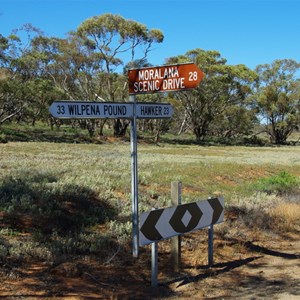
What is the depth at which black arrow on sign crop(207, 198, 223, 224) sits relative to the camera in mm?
6262

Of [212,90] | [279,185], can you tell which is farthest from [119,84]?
[279,185]

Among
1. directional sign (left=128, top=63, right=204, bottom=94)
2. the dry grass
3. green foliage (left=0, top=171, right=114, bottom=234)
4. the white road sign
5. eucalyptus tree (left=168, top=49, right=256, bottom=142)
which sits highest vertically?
eucalyptus tree (left=168, top=49, right=256, bottom=142)

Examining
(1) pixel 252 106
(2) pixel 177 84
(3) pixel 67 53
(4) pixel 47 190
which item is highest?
(3) pixel 67 53

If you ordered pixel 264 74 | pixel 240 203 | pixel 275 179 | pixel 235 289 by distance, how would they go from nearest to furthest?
pixel 235 289 < pixel 240 203 < pixel 275 179 < pixel 264 74

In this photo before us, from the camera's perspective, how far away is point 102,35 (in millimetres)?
45594

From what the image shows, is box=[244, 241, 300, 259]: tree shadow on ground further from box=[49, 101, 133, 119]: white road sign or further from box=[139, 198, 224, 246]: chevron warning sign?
box=[49, 101, 133, 119]: white road sign

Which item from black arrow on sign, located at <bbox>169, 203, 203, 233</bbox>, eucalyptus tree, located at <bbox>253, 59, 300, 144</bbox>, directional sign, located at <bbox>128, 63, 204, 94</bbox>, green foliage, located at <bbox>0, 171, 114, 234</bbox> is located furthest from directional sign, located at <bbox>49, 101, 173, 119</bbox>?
eucalyptus tree, located at <bbox>253, 59, 300, 144</bbox>

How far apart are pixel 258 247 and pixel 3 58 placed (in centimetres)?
3602

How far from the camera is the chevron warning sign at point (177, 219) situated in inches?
208

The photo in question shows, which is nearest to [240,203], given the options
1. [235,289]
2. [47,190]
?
[47,190]

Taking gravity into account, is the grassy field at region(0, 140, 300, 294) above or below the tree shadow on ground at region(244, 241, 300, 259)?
above

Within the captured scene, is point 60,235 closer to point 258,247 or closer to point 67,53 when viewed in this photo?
point 258,247

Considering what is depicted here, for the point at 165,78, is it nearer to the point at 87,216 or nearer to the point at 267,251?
the point at 267,251

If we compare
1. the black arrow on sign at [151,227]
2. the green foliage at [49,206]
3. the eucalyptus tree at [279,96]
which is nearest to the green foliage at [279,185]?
the green foliage at [49,206]
